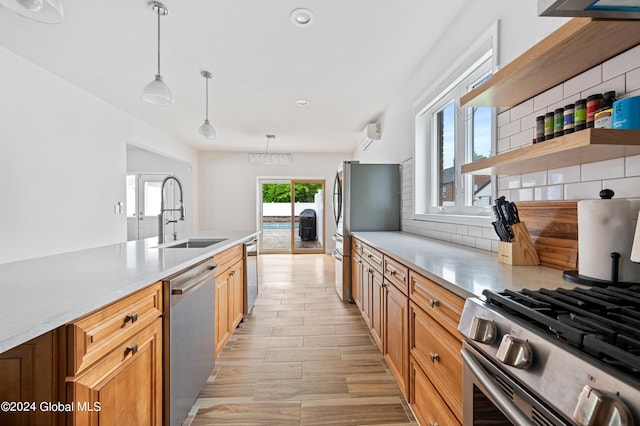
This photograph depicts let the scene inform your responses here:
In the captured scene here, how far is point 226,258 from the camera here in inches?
93.2

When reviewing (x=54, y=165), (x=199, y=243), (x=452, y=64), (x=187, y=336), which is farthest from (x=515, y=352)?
(x=54, y=165)

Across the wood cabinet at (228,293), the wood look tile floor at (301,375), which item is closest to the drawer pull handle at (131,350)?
the wood look tile floor at (301,375)

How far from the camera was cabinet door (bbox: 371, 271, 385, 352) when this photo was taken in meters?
2.17

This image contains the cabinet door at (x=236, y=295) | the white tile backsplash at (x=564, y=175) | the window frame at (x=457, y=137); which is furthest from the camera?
the cabinet door at (x=236, y=295)

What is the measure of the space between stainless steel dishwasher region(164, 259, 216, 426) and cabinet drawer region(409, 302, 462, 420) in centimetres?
116

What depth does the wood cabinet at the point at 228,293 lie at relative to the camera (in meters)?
2.17

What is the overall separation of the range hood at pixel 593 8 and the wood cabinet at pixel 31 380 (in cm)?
162

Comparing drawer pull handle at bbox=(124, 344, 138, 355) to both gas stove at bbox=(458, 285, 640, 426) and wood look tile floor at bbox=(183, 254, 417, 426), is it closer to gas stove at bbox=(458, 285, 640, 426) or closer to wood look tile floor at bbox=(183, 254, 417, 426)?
wood look tile floor at bbox=(183, 254, 417, 426)

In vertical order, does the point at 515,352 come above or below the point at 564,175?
below

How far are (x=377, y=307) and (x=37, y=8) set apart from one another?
2515 mm

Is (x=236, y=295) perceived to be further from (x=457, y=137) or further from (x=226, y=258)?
(x=457, y=137)

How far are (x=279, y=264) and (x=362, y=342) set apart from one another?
3724 millimetres

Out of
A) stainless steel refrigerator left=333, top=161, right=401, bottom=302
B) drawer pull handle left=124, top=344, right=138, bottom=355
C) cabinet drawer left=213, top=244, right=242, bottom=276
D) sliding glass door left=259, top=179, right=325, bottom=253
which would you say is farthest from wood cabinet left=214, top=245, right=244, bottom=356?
sliding glass door left=259, top=179, right=325, bottom=253

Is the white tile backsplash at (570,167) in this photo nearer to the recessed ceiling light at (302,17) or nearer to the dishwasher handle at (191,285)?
the recessed ceiling light at (302,17)
